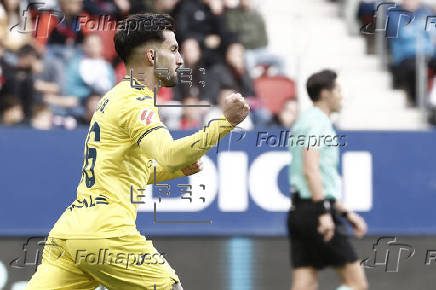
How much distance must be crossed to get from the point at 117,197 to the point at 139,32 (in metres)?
0.84

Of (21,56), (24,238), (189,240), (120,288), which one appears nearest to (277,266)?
(189,240)

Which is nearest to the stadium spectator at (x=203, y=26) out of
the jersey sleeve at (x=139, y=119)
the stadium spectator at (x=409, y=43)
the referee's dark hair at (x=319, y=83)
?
the stadium spectator at (x=409, y=43)

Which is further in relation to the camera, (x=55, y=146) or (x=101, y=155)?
(x=55, y=146)

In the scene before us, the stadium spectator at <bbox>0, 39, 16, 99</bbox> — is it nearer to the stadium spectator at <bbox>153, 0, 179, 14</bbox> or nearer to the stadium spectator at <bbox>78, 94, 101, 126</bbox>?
the stadium spectator at <bbox>78, 94, 101, 126</bbox>

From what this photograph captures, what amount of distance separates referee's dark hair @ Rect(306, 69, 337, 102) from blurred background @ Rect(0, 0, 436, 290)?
1.41m

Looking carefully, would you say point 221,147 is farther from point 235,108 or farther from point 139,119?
point 235,108

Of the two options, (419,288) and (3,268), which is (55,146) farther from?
(419,288)

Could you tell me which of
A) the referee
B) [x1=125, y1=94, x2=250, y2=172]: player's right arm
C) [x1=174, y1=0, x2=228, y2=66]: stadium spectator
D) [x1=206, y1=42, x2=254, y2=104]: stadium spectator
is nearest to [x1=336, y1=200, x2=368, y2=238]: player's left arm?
the referee

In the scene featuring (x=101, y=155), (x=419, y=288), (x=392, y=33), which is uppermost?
(x=392, y=33)

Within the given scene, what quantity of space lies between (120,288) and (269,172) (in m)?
4.47

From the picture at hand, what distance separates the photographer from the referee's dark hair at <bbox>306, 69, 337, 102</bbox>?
24.9 feet

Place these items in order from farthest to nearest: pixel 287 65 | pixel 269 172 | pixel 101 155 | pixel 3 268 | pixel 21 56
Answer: pixel 287 65 → pixel 21 56 → pixel 269 172 → pixel 3 268 → pixel 101 155

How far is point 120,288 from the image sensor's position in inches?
193

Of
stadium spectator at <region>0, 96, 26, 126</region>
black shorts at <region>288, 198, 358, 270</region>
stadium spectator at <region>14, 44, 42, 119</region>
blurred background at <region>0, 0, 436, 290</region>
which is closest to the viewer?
black shorts at <region>288, 198, 358, 270</region>
